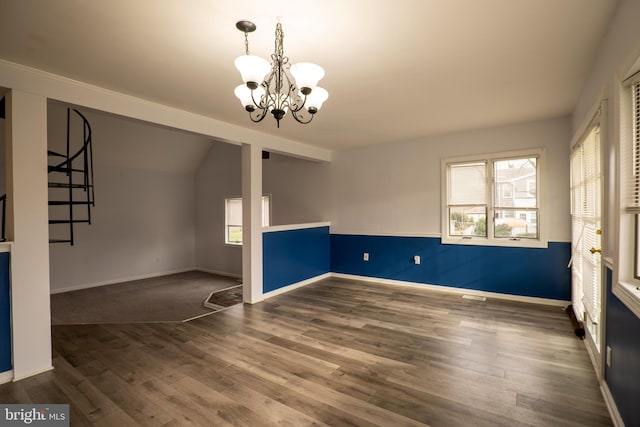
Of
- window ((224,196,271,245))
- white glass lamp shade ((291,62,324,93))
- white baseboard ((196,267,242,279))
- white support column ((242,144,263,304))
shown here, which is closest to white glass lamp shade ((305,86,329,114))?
white glass lamp shade ((291,62,324,93))

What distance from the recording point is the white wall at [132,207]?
18.3 ft

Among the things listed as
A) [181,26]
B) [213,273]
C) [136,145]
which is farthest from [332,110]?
[213,273]

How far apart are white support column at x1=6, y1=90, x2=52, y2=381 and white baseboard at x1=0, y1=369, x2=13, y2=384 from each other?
36 millimetres

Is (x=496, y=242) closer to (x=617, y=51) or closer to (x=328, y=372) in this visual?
(x=617, y=51)

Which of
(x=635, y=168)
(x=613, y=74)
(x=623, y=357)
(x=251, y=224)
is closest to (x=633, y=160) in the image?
(x=635, y=168)

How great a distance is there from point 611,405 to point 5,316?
4.45 m

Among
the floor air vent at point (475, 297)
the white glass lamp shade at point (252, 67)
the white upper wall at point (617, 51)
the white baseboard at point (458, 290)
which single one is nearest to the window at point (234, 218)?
the white baseboard at point (458, 290)

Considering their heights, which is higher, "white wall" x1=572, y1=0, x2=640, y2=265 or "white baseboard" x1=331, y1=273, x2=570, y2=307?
"white wall" x1=572, y1=0, x2=640, y2=265

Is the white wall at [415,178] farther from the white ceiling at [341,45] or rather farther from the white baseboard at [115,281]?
the white baseboard at [115,281]

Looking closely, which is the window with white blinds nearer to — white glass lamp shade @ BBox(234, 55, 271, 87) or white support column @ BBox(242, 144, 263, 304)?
white glass lamp shade @ BBox(234, 55, 271, 87)

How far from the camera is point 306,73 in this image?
1.92 metres

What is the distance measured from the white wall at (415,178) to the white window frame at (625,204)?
282 centimetres

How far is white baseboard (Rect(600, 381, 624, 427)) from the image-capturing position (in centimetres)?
187

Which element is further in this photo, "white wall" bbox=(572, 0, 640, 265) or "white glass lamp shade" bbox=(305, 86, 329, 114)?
"white glass lamp shade" bbox=(305, 86, 329, 114)
